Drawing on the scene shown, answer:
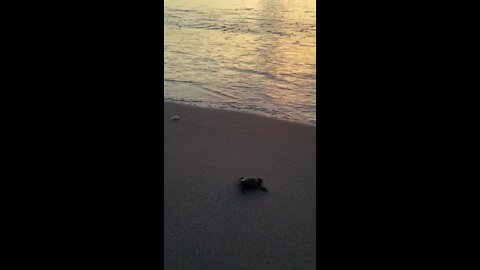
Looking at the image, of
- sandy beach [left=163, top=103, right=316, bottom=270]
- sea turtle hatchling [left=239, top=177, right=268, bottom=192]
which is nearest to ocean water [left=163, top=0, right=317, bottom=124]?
sandy beach [left=163, top=103, right=316, bottom=270]

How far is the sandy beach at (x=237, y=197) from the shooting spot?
2236mm

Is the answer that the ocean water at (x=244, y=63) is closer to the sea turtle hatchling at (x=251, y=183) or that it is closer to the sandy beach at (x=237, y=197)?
the sandy beach at (x=237, y=197)

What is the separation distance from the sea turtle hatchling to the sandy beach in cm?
5

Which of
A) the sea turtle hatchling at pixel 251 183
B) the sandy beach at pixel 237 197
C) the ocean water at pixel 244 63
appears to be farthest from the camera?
the ocean water at pixel 244 63

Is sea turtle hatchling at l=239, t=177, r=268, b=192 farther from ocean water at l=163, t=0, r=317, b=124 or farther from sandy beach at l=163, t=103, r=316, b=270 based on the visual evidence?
ocean water at l=163, t=0, r=317, b=124

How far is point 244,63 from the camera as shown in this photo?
8164 millimetres

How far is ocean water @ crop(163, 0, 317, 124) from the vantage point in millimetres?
5805

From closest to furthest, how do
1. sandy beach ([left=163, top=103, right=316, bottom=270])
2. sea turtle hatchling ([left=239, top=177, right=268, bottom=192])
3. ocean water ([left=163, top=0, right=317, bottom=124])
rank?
sandy beach ([left=163, top=103, right=316, bottom=270])
sea turtle hatchling ([left=239, top=177, right=268, bottom=192])
ocean water ([left=163, top=0, right=317, bottom=124])

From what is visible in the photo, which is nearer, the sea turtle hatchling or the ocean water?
the sea turtle hatchling

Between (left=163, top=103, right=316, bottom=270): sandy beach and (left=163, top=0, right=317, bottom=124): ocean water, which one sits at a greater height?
(left=163, top=0, right=317, bottom=124): ocean water

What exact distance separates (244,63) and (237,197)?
5.55 m

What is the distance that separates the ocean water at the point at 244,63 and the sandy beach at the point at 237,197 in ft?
3.50

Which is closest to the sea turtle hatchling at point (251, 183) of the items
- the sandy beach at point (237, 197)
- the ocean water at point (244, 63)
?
the sandy beach at point (237, 197)
